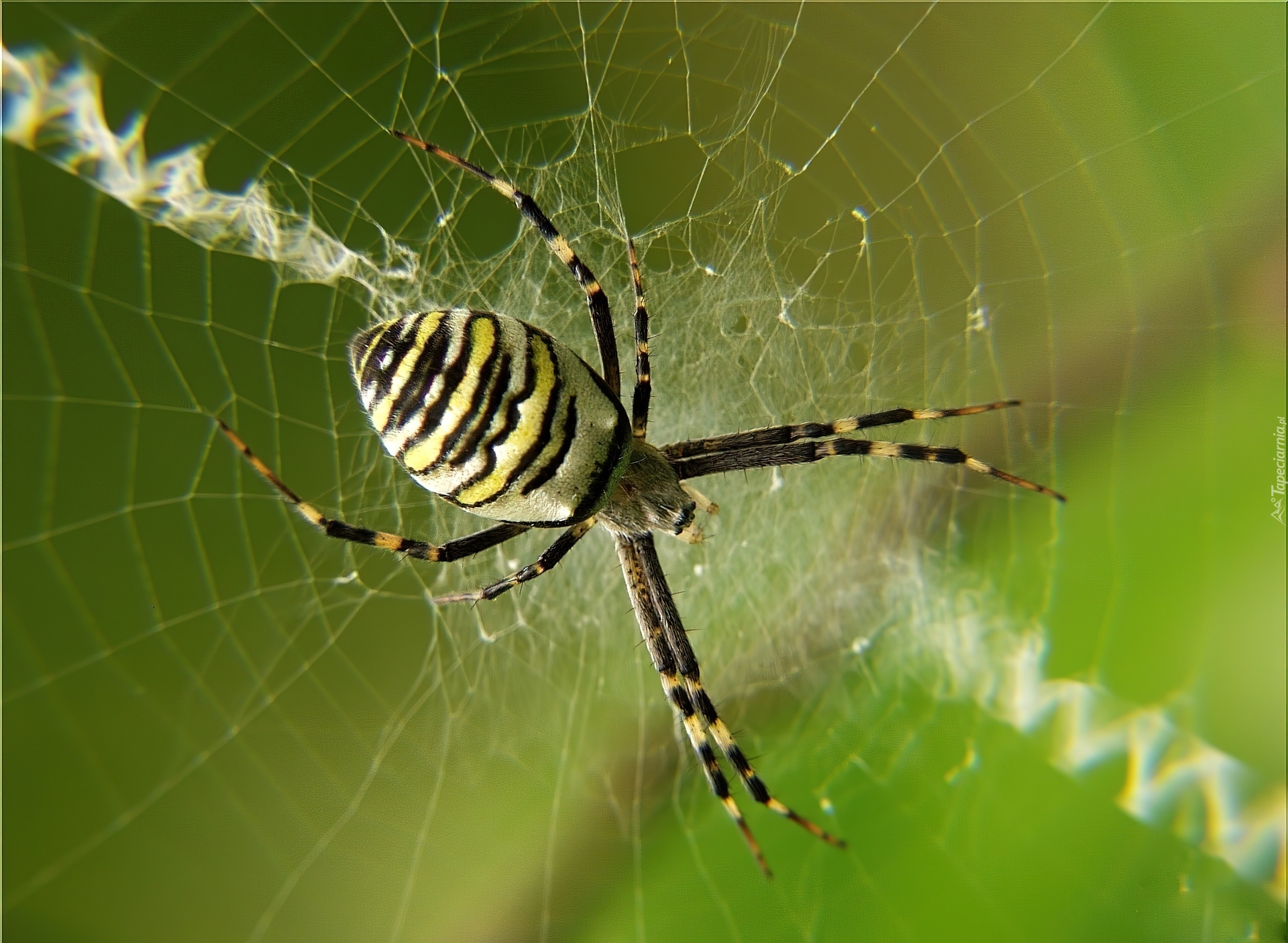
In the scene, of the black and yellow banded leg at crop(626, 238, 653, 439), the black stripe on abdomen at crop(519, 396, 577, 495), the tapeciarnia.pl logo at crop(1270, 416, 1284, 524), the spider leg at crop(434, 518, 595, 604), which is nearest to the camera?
the tapeciarnia.pl logo at crop(1270, 416, 1284, 524)

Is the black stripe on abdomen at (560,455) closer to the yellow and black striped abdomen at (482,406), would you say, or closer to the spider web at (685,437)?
the yellow and black striped abdomen at (482,406)

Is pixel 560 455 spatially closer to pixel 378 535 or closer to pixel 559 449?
pixel 559 449

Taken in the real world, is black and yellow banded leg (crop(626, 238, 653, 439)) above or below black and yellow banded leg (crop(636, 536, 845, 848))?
above

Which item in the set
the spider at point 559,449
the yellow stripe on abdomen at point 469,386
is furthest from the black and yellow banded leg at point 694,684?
the yellow stripe on abdomen at point 469,386

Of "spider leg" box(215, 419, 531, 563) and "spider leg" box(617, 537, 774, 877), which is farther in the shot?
"spider leg" box(617, 537, 774, 877)

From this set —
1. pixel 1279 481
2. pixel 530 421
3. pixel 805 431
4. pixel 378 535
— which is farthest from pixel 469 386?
pixel 1279 481

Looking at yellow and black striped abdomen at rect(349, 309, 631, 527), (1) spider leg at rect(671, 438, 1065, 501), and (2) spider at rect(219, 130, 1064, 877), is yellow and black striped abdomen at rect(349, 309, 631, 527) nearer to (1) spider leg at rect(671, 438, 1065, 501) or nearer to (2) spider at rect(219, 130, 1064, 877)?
(2) spider at rect(219, 130, 1064, 877)

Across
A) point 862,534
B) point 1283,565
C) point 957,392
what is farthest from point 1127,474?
point 862,534

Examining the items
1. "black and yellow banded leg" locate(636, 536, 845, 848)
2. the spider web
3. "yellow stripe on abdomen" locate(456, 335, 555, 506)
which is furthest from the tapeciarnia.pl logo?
"yellow stripe on abdomen" locate(456, 335, 555, 506)
